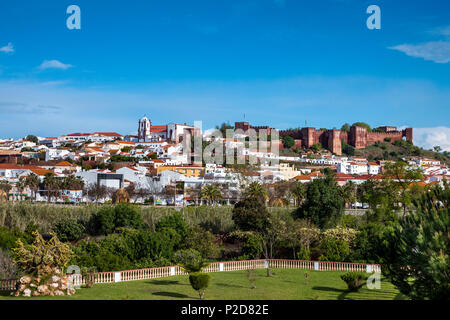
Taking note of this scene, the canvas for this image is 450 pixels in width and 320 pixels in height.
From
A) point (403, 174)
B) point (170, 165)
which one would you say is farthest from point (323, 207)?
point (170, 165)

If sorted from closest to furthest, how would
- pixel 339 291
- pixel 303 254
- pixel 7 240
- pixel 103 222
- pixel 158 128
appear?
pixel 339 291 → pixel 303 254 → pixel 7 240 → pixel 103 222 → pixel 158 128

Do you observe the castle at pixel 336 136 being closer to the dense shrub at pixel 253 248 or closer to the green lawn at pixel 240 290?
the dense shrub at pixel 253 248

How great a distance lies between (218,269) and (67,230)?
1419 centimetres

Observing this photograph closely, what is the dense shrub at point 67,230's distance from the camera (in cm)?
3158

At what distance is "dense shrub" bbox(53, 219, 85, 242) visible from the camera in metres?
31.6

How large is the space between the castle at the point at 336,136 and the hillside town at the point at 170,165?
264 millimetres

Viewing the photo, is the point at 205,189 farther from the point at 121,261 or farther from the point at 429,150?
the point at 429,150

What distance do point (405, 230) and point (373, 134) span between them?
134221 mm

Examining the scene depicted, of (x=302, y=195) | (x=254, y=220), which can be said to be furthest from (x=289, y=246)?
(x=302, y=195)

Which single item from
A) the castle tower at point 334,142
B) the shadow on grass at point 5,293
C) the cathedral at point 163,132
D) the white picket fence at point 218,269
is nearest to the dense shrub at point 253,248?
the white picket fence at point 218,269

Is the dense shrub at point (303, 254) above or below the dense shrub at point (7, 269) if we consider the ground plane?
below

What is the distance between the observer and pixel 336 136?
12962cm

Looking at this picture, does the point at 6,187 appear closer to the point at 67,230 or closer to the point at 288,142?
the point at 67,230

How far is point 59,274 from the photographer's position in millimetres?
15180
